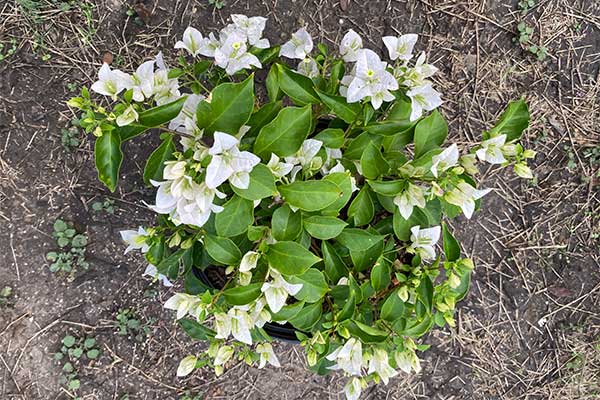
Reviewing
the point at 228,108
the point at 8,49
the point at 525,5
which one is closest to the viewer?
the point at 228,108

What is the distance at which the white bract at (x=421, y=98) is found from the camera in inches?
48.2

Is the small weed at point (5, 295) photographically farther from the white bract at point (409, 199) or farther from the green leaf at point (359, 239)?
the white bract at point (409, 199)

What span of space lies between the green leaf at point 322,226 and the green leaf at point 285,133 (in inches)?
6.7

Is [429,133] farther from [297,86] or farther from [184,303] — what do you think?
[184,303]

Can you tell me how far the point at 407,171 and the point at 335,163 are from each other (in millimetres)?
167

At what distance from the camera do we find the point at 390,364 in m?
1.41

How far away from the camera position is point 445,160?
1145 mm

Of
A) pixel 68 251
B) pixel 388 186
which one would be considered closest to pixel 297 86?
pixel 388 186

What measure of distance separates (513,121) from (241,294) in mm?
692

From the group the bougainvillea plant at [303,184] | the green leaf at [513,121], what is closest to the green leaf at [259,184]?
the bougainvillea plant at [303,184]

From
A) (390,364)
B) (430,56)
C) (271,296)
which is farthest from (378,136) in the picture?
(430,56)

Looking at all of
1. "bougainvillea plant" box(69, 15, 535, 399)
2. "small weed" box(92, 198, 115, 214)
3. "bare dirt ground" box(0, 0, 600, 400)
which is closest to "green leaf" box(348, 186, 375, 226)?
"bougainvillea plant" box(69, 15, 535, 399)

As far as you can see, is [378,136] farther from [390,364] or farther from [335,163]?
[390,364]

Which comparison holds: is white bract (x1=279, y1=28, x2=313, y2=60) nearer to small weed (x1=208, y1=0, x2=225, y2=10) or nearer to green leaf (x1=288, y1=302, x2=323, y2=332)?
green leaf (x1=288, y1=302, x2=323, y2=332)
